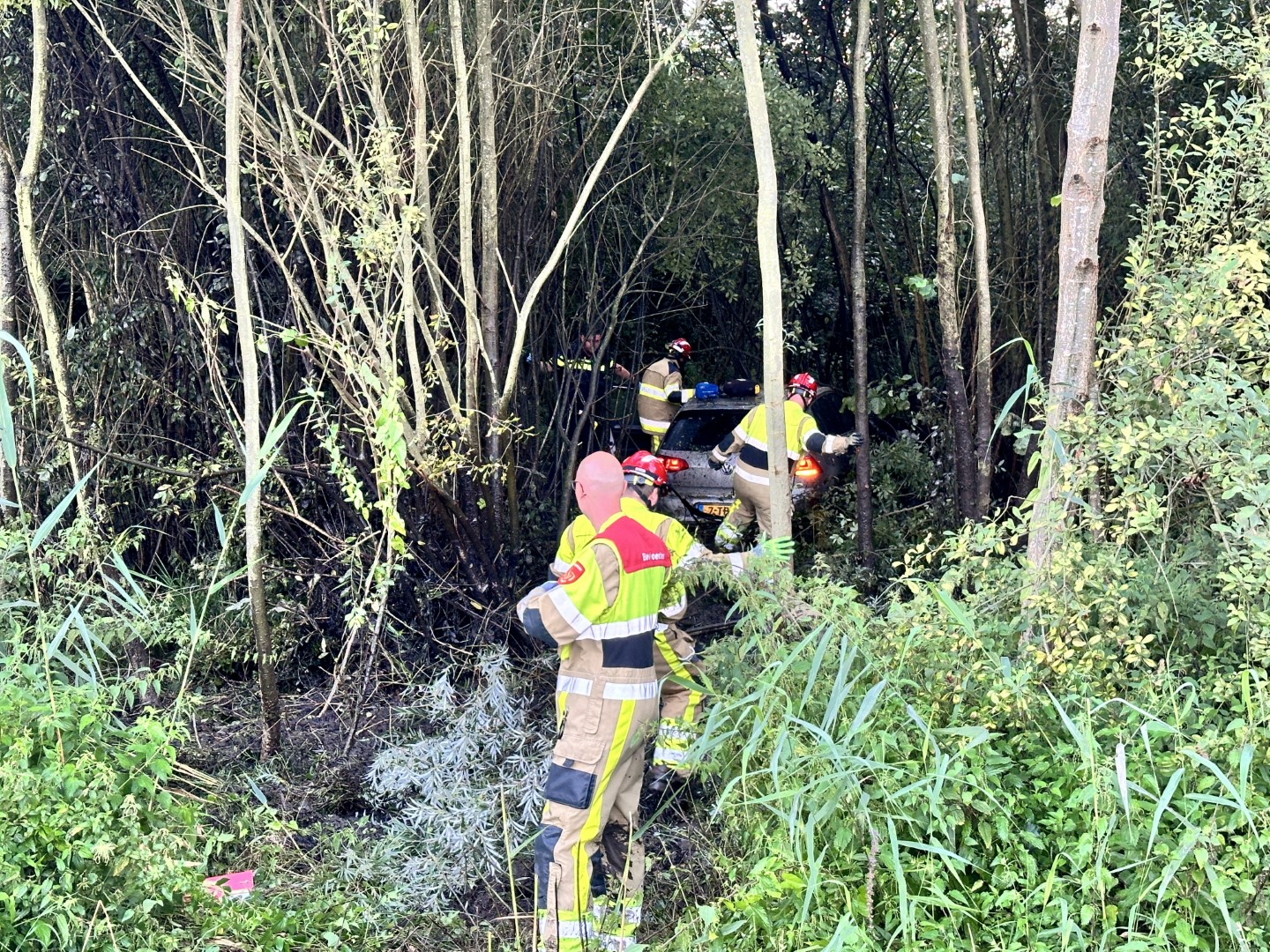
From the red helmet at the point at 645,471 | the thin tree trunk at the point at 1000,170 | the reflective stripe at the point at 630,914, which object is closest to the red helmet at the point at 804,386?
the thin tree trunk at the point at 1000,170

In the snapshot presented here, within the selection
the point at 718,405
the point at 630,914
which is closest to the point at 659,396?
the point at 718,405

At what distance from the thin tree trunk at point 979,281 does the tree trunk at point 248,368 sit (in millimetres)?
4210

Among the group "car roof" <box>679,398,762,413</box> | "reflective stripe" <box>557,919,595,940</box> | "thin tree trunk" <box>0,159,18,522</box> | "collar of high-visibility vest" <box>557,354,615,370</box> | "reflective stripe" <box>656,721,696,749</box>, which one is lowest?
"reflective stripe" <box>557,919,595,940</box>

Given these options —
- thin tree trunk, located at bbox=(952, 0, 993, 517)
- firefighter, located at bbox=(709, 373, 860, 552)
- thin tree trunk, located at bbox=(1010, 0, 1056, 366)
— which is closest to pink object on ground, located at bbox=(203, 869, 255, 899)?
firefighter, located at bbox=(709, 373, 860, 552)

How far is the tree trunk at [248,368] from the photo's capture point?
4.86 m

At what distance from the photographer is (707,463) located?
335 inches

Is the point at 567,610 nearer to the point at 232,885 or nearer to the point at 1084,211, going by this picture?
the point at 232,885

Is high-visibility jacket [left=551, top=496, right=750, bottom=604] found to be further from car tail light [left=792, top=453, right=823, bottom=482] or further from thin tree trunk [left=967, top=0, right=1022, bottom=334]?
thin tree trunk [left=967, top=0, right=1022, bottom=334]

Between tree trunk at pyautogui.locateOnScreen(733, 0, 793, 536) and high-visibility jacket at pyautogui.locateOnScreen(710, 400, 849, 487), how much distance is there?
2076 mm

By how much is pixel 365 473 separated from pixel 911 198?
734 centimetres

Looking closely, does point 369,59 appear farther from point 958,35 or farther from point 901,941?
point 901,941

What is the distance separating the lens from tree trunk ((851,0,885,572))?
7176 mm

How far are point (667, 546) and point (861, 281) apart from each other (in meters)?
3.57

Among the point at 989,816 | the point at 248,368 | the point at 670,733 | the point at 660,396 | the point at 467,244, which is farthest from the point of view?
the point at 660,396
